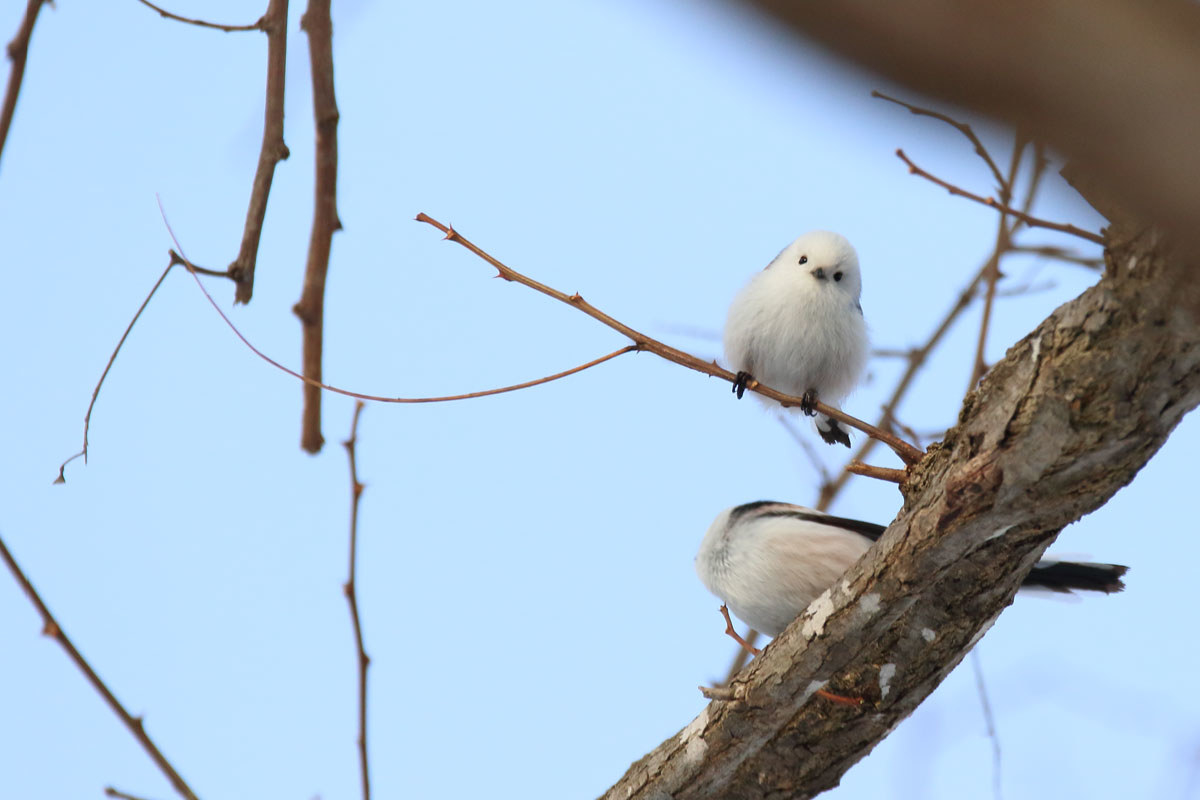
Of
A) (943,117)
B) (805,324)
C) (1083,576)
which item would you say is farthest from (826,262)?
(943,117)

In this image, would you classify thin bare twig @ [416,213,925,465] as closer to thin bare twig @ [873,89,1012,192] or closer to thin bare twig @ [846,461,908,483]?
thin bare twig @ [846,461,908,483]

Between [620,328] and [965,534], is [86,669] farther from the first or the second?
[965,534]

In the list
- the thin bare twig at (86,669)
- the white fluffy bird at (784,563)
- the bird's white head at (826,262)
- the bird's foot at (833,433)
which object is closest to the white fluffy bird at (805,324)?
the bird's white head at (826,262)

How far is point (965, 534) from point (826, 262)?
168 cm

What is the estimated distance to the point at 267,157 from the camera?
2.19 metres

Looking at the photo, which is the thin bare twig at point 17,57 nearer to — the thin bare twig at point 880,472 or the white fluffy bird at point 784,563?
the thin bare twig at point 880,472

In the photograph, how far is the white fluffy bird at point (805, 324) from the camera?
11.3ft

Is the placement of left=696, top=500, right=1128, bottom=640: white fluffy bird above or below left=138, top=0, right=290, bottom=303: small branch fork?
below

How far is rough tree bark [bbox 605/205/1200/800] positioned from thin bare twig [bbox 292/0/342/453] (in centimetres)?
120

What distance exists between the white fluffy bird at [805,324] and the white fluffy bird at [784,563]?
0.45 m

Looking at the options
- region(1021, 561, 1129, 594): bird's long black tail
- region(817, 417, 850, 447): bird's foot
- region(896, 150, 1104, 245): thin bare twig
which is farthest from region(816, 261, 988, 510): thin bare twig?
region(896, 150, 1104, 245): thin bare twig

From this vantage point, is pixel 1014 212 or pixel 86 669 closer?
pixel 1014 212

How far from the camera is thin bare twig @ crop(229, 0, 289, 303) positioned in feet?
7.18

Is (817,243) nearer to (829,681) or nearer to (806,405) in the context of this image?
(806,405)
